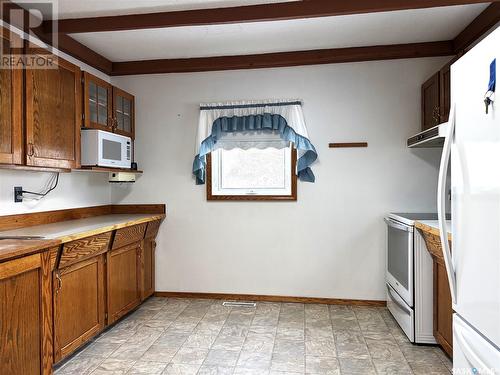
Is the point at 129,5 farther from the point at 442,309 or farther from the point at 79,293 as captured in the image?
the point at 442,309

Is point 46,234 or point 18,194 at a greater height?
point 18,194

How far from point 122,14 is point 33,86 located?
87 centimetres

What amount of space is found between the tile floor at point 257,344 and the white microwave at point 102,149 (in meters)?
1.42

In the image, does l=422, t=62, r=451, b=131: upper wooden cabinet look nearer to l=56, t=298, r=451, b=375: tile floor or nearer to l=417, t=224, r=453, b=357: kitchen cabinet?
l=417, t=224, r=453, b=357: kitchen cabinet

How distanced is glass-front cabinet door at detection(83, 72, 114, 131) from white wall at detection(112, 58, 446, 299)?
0.61 metres

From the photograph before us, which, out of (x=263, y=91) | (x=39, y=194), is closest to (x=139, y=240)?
(x=39, y=194)

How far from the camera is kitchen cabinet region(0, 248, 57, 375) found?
1708 millimetres

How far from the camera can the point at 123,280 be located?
3.05 metres

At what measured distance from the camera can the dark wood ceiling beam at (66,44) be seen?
247 centimetres

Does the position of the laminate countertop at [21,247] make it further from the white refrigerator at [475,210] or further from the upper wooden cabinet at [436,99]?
the upper wooden cabinet at [436,99]

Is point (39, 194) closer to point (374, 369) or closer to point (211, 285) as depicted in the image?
point (211, 285)

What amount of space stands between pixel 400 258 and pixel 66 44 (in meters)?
3.40

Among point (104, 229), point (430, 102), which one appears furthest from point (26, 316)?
point (430, 102)

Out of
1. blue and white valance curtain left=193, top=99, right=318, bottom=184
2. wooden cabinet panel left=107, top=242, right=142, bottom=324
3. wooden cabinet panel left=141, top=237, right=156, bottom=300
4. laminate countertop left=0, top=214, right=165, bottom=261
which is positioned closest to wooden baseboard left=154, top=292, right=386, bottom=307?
wooden cabinet panel left=141, top=237, right=156, bottom=300
